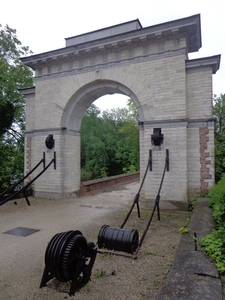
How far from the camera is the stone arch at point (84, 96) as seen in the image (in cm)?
915

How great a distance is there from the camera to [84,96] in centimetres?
981

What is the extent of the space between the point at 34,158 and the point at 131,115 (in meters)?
20.3

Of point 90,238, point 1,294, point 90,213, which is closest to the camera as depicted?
point 1,294

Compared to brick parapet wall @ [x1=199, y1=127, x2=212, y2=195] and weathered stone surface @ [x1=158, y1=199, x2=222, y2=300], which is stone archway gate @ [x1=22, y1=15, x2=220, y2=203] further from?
weathered stone surface @ [x1=158, y1=199, x2=222, y2=300]

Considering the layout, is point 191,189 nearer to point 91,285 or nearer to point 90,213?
point 90,213

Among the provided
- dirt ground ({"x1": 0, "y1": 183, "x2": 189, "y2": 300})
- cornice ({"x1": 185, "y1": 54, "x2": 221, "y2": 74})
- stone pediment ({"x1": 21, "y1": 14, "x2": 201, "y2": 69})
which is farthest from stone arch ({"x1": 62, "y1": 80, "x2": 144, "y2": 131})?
dirt ground ({"x1": 0, "y1": 183, "x2": 189, "y2": 300})

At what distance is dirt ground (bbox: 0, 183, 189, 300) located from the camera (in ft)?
9.86

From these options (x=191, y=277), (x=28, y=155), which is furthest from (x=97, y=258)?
(x=28, y=155)

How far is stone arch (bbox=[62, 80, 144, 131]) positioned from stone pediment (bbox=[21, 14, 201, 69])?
127cm

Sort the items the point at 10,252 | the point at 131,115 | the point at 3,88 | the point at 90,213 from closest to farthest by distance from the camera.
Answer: the point at 10,252, the point at 90,213, the point at 3,88, the point at 131,115

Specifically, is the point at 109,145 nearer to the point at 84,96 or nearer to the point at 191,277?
the point at 84,96

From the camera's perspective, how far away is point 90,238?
16.4 feet

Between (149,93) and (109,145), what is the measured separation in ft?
66.9

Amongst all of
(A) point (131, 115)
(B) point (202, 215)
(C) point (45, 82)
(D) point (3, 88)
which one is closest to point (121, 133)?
(A) point (131, 115)
